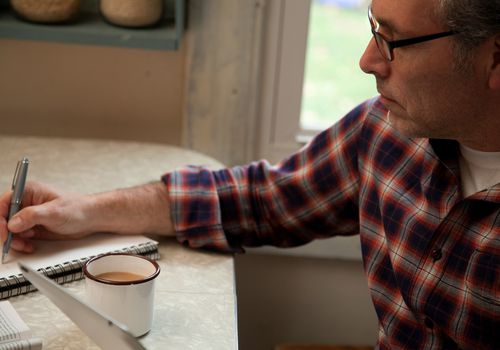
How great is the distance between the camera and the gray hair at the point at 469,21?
111cm

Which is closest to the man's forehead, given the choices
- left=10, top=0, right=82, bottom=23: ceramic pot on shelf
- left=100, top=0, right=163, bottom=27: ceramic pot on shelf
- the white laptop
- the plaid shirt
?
the plaid shirt

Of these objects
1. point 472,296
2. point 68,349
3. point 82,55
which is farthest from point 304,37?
point 68,349

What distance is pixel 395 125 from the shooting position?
1.27 metres

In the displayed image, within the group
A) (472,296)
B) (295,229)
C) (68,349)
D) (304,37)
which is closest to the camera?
(68,349)

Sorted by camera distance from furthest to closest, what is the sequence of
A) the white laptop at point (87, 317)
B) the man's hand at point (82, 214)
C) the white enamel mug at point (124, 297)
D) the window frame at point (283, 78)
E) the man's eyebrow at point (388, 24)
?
1. the window frame at point (283, 78)
2. the man's hand at point (82, 214)
3. the man's eyebrow at point (388, 24)
4. the white enamel mug at point (124, 297)
5. the white laptop at point (87, 317)

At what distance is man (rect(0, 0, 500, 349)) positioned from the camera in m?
1.19

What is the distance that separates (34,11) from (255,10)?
0.50 meters

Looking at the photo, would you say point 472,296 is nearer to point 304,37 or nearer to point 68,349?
point 68,349

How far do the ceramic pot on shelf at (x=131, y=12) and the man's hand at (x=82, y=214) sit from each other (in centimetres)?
49

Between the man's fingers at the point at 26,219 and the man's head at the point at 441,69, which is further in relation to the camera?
the man's fingers at the point at 26,219

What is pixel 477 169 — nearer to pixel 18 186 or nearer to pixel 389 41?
pixel 389 41

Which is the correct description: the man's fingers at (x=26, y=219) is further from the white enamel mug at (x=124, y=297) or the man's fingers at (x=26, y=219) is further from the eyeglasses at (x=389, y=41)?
the eyeglasses at (x=389, y=41)

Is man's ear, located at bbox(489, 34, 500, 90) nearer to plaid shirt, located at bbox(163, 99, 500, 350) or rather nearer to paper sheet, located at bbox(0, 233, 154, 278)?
plaid shirt, located at bbox(163, 99, 500, 350)

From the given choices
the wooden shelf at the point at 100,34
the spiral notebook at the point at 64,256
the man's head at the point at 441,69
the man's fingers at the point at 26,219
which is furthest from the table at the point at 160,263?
the man's head at the point at 441,69
